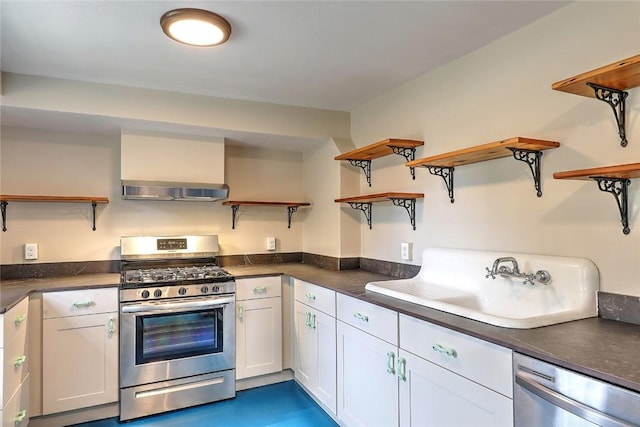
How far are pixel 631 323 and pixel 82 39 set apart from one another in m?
2.80

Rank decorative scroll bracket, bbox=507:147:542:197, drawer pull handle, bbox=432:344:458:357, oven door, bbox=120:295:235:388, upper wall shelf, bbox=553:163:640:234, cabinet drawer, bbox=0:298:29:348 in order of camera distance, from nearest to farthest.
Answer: upper wall shelf, bbox=553:163:640:234 < drawer pull handle, bbox=432:344:458:357 < decorative scroll bracket, bbox=507:147:542:197 < cabinet drawer, bbox=0:298:29:348 < oven door, bbox=120:295:235:388

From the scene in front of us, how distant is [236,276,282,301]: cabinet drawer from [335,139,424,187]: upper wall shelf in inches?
42.6

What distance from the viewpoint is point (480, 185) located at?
2189mm

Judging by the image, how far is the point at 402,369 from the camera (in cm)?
184

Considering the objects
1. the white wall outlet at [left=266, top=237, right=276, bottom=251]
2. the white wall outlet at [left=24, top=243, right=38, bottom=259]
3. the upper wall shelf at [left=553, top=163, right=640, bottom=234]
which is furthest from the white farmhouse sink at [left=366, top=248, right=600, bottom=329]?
the white wall outlet at [left=24, top=243, right=38, bottom=259]

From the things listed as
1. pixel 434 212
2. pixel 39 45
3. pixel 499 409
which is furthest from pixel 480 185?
pixel 39 45

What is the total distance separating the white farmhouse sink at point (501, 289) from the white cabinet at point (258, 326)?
1046 mm

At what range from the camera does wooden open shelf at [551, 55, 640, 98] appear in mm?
1312

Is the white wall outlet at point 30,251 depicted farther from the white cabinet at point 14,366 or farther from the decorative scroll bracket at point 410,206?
the decorative scroll bracket at point 410,206

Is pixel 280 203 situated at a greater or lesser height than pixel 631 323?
greater

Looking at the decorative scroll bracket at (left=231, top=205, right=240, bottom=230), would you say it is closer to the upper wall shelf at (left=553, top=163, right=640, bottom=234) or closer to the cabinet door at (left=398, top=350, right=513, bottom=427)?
the cabinet door at (left=398, top=350, right=513, bottom=427)

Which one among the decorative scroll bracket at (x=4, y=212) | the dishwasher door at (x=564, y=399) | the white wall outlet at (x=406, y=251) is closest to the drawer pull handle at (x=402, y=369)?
the dishwasher door at (x=564, y=399)

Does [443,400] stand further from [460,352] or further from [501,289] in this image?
[501,289]

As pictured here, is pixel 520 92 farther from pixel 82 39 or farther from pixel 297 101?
pixel 82 39
